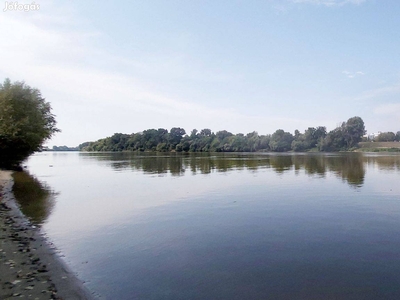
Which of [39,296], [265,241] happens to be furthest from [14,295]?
[265,241]

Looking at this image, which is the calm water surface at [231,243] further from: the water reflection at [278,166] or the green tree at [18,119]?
the green tree at [18,119]

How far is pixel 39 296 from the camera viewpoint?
8125mm

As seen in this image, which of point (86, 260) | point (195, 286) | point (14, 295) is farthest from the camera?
point (86, 260)

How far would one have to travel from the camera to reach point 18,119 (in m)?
47.8

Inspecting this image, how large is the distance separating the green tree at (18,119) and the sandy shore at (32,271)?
36850mm

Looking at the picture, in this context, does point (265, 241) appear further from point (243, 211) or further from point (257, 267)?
point (243, 211)

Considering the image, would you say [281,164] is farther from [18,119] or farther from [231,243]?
[231,243]

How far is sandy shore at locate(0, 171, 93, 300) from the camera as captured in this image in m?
8.39

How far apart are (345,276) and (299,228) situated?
5.63 metres

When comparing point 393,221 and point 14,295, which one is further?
point 393,221

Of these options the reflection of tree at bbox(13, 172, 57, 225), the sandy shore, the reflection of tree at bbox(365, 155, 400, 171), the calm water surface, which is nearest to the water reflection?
the reflection of tree at bbox(365, 155, 400, 171)

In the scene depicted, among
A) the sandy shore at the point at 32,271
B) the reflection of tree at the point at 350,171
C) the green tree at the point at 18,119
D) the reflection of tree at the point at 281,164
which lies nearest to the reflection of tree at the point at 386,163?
the reflection of tree at the point at 350,171

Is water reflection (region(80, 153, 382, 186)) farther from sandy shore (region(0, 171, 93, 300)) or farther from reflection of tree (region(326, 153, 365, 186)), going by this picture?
sandy shore (region(0, 171, 93, 300))

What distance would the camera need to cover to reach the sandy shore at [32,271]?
8.39m
